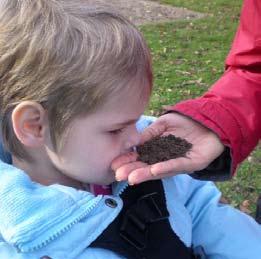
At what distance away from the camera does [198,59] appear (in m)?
7.19

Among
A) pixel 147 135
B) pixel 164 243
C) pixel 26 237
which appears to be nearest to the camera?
pixel 26 237

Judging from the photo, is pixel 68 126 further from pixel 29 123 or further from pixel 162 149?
pixel 162 149

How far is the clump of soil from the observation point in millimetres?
2061

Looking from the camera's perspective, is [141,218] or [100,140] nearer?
[100,140]

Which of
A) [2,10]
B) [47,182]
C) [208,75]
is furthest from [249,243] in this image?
[208,75]

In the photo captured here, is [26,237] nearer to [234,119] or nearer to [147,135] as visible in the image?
[147,135]

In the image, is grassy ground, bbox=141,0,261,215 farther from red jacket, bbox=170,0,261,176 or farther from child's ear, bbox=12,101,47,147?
child's ear, bbox=12,101,47,147

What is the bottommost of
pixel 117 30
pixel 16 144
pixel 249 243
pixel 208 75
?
pixel 208 75

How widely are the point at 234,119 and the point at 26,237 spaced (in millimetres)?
1009

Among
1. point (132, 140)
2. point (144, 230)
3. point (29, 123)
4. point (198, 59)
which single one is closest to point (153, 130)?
point (132, 140)

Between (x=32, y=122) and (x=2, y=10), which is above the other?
(x=2, y=10)

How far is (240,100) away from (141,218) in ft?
2.39

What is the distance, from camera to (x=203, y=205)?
7.55ft

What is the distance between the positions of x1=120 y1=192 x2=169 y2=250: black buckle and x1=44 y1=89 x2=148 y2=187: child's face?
5.8 inches
